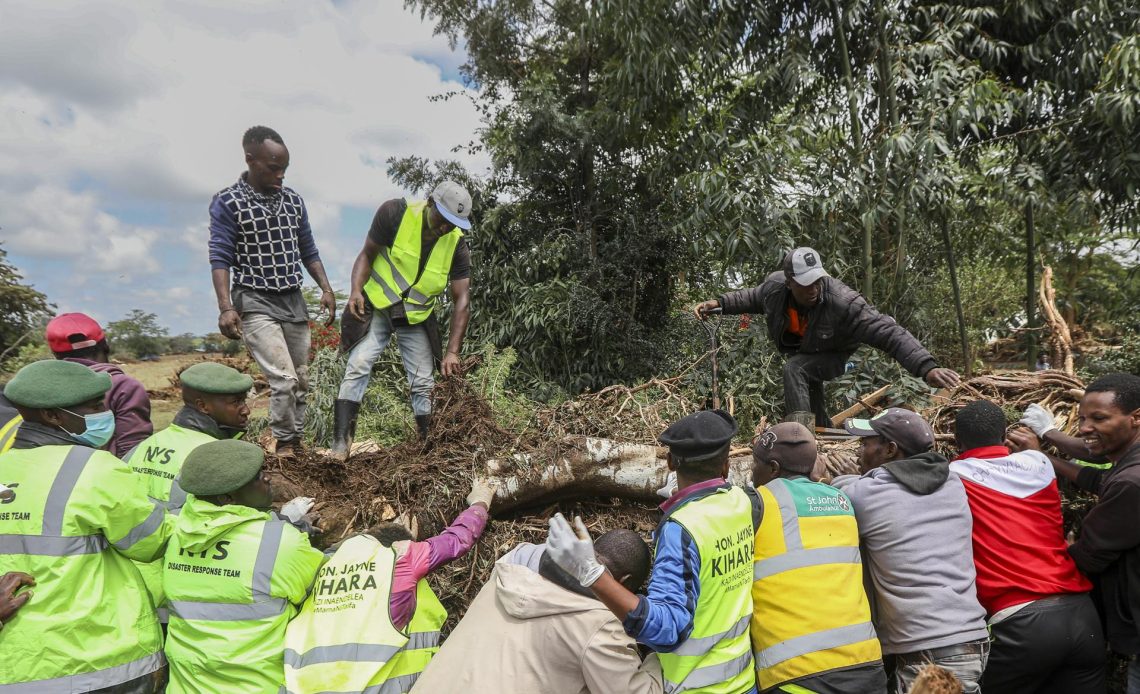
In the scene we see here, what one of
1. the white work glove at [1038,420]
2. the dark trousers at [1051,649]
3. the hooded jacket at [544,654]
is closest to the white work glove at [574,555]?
the hooded jacket at [544,654]

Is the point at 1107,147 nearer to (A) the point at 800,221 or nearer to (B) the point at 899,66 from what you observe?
(B) the point at 899,66

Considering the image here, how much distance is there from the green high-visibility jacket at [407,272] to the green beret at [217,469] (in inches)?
66.3

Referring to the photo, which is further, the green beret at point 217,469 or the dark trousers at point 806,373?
the dark trousers at point 806,373

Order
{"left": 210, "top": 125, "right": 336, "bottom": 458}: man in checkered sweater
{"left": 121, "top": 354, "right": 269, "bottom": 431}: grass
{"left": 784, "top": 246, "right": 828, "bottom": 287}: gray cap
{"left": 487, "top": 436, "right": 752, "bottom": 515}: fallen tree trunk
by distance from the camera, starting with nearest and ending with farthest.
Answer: {"left": 487, "top": 436, "right": 752, "bottom": 515}: fallen tree trunk
{"left": 210, "top": 125, "right": 336, "bottom": 458}: man in checkered sweater
{"left": 784, "top": 246, "right": 828, "bottom": 287}: gray cap
{"left": 121, "top": 354, "right": 269, "bottom": 431}: grass

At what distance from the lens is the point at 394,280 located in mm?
3797

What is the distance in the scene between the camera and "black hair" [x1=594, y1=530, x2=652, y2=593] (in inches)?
89.9

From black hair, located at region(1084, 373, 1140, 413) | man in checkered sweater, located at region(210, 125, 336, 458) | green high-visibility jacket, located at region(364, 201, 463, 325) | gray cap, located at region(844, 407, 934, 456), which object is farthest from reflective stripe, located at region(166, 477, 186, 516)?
black hair, located at region(1084, 373, 1140, 413)

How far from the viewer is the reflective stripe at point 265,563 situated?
6.98 feet

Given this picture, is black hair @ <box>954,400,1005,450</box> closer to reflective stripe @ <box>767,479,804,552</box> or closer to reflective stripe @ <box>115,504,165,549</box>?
reflective stripe @ <box>767,479,804,552</box>

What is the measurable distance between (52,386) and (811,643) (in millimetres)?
2688

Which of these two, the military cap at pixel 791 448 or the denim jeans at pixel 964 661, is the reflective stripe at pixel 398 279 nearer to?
the military cap at pixel 791 448

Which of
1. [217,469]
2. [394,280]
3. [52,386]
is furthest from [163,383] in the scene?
[217,469]

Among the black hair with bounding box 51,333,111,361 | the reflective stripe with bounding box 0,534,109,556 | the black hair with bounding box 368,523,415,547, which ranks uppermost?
the black hair with bounding box 51,333,111,361

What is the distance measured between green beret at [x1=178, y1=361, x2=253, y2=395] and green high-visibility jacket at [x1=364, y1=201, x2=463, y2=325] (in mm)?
1203
